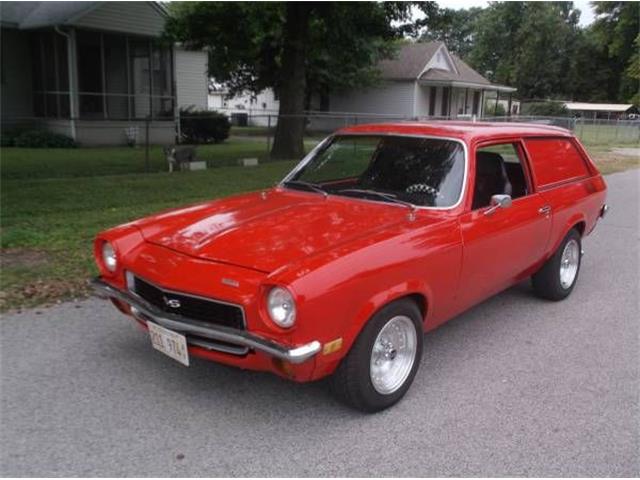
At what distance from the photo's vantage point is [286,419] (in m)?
3.50

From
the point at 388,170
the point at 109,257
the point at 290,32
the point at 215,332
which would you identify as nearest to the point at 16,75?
the point at 290,32

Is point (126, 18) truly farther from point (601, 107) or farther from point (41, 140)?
point (601, 107)

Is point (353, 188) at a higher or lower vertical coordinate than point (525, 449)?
higher

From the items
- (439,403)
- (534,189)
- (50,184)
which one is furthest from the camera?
(50,184)

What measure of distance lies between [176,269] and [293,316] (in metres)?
0.83

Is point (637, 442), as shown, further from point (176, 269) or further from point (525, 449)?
point (176, 269)

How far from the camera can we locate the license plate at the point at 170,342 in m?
3.39

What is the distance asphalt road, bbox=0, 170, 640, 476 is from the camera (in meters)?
3.09

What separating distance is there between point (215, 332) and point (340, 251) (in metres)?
0.79

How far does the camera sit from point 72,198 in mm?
9570

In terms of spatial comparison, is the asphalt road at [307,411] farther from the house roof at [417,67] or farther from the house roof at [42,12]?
the house roof at [417,67]

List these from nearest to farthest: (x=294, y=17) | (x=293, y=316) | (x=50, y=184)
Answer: (x=293, y=316) → (x=50, y=184) → (x=294, y=17)

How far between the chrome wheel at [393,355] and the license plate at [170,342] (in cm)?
104

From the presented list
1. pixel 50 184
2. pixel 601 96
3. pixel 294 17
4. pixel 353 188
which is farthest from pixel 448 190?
pixel 601 96
